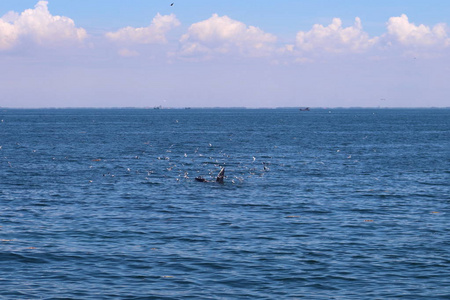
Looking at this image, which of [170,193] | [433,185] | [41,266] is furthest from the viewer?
[433,185]

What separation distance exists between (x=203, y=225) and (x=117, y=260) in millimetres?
9148

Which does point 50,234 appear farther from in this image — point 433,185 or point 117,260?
point 433,185

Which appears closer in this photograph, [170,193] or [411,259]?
[411,259]

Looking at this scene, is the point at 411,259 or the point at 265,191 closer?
the point at 411,259

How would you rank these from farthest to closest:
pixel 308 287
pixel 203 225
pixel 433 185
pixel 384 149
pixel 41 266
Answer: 1. pixel 384 149
2. pixel 433 185
3. pixel 203 225
4. pixel 41 266
5. pixel 308 287

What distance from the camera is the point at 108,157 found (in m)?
85.4

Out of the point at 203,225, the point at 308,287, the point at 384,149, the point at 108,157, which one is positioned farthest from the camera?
the point at 384,149

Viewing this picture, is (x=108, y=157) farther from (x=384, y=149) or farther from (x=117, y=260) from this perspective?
(x=117, y=260)

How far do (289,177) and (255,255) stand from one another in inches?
1298

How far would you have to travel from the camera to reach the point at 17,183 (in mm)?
55625

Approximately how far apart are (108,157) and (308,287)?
64143 mm

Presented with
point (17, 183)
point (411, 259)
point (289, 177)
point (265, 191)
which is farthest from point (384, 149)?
point (411, 259)

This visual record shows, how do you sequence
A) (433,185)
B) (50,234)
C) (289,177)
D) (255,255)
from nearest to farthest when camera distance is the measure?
(255,255) → (50,234) → (433,185) → (289,177)

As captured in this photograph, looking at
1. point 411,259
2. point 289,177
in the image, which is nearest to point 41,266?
point 411,259
